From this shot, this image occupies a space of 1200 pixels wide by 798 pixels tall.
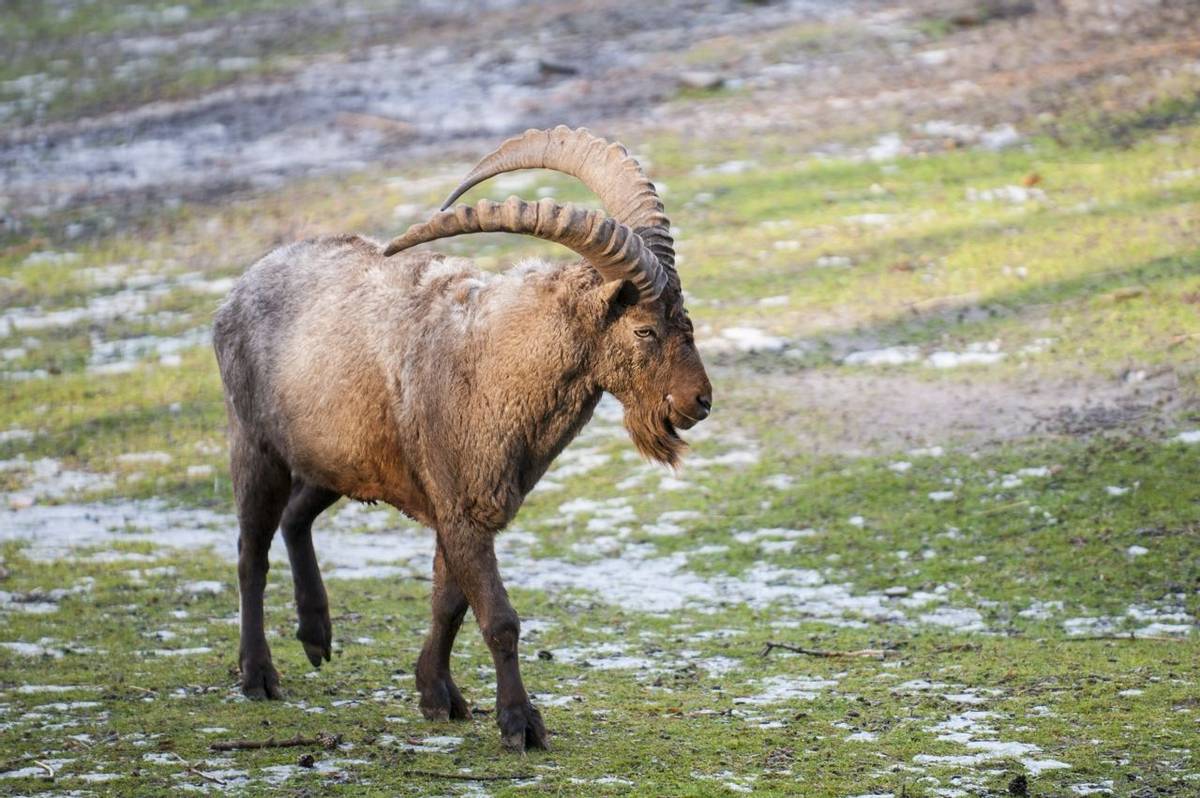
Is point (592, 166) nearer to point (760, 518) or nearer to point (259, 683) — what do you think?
point (259, 683)

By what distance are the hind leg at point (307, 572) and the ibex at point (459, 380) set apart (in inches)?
0.5

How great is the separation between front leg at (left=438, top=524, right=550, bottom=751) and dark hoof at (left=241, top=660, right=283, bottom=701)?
4.20 ft

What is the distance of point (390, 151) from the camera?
21281 mm

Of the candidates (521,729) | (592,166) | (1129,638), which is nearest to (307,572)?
(521,729)

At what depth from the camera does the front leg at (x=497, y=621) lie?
7305 millimetres

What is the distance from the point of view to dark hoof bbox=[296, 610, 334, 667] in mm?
8742

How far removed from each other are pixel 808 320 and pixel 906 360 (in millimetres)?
1331

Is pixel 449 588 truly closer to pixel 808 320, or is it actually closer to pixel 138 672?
pixel 138 672

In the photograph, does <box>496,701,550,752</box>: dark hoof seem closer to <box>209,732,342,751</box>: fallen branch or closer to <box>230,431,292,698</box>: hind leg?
<box>209,732,342,751</box>: fallen branch

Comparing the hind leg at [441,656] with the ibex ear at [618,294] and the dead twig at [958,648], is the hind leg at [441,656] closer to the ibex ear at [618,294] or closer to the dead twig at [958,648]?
the ibex ear at [618,294]

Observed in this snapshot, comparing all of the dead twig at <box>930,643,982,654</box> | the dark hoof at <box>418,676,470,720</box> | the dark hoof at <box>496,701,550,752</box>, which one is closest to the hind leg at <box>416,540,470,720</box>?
the dark hoof at <box>418,676,470,720</box>

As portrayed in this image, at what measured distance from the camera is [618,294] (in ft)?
24.5

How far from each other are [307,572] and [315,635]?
359mm

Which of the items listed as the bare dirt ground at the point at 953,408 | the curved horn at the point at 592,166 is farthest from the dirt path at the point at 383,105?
the curved horn at the point at 592,166
